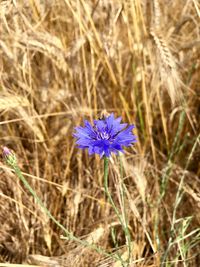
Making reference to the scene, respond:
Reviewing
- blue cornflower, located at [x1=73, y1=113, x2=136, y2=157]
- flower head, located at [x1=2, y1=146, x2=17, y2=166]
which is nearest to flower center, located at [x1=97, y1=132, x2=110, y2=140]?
blue cornflower, located at [x1=73, y1=113, x2=136, y2=157]

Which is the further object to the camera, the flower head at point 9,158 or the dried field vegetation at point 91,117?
the dried field vegetation at point 91,117

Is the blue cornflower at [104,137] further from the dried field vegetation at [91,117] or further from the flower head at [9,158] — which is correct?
the dried field vegetation at [91,117]

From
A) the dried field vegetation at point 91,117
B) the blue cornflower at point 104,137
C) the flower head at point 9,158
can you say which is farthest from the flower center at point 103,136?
the dried field vegetation at point 91,117

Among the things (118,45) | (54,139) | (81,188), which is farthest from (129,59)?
(81,188)

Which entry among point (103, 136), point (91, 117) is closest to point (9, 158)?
point (103, 136)

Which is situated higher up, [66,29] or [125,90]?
[66,29]

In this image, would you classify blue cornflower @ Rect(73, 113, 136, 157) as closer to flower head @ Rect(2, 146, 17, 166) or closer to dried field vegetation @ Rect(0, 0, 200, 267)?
flower head @ Rect(2, 146, 17, 166)

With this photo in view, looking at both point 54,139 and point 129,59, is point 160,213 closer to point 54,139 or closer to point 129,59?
point 54,139
